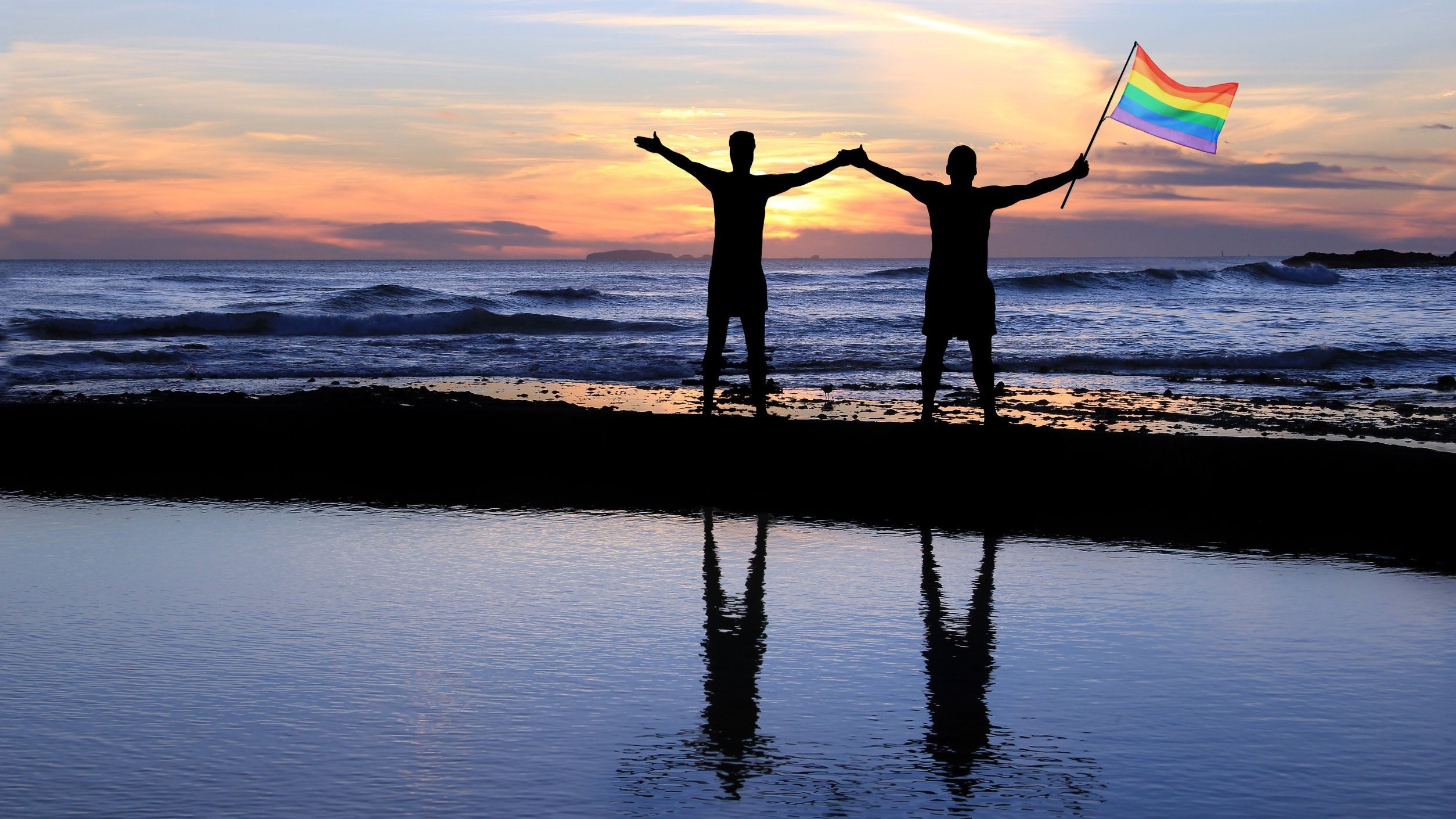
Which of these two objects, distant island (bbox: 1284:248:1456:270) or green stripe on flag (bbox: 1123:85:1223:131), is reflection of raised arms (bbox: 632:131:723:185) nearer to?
green stripe on flag (bbox: 1123:85:1223:131)

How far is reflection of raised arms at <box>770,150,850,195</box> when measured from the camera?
6.82 metres

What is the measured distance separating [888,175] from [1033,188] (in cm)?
85

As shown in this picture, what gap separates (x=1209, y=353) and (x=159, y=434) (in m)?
16.1

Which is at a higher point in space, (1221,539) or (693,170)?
(693,170)

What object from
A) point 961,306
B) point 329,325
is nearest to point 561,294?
point 329,325

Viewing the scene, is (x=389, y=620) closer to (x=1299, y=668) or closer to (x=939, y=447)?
(x=1299, y=668)

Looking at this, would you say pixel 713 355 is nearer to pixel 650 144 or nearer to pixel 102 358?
pixel 650 144

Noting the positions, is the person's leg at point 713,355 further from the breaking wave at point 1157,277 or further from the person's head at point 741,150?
the breaking wave at point 1157,277

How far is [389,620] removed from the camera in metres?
3.67

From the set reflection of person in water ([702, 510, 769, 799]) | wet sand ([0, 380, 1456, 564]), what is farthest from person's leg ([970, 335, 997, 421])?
reflection of person in water ([702, 510, 769, 799])

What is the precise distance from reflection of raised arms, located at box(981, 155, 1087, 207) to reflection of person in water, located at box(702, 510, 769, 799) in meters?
3.25

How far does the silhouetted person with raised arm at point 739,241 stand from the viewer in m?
7.10

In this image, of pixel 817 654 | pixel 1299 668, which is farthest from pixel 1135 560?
pixel 817 654

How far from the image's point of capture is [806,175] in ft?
22.8
